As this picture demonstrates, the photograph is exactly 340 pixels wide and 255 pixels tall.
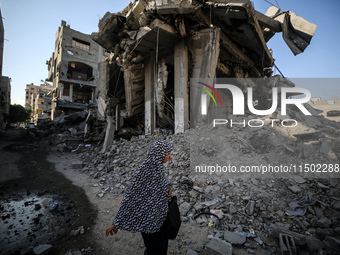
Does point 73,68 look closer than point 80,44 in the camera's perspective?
→ Yes

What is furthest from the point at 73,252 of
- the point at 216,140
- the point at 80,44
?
the point at 80,44

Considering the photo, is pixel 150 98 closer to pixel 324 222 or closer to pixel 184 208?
pixel 184 208

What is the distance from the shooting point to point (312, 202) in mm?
3006

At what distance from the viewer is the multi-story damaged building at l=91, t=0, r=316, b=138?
20.5 ft

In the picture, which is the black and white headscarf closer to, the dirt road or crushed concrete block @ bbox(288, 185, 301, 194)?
the dirt road

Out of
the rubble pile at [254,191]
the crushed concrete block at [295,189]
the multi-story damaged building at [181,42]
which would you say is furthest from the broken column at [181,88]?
the crushed concrete block at [295,189]

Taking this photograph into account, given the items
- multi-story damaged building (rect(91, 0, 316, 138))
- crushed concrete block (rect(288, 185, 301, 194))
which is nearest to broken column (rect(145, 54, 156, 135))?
multi-story damaged building (rect(91, 0, 316, 138))

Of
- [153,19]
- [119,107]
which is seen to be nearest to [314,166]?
[153,19]

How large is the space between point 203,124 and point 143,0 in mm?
5466

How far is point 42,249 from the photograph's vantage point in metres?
2.23

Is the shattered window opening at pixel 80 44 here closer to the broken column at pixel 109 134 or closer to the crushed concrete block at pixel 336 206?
the broken column at pixel 109 134

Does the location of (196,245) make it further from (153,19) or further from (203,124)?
(153,19)

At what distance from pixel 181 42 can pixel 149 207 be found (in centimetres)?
716

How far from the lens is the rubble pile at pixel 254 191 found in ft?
7.76
